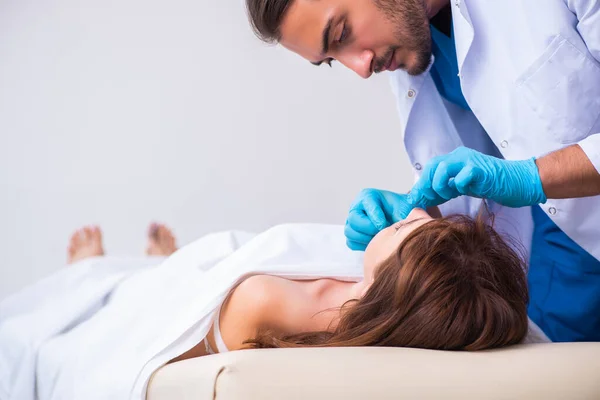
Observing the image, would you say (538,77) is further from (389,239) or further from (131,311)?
(131,311)

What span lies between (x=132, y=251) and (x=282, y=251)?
1.49m

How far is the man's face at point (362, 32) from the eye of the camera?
1589mm

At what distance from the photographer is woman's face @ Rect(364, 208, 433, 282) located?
4.38 ft

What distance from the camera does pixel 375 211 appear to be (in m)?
1.52

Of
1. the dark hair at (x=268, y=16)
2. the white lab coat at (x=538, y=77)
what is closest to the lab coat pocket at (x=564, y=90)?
the white lab coat at (x=538, y=77)

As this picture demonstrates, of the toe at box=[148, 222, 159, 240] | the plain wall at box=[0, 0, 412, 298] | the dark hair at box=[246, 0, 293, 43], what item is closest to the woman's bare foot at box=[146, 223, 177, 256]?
the toe at box=[148, 222, 159, 240]

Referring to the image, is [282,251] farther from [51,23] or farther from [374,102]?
[51,23]

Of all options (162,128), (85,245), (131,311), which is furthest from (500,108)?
(162,128)

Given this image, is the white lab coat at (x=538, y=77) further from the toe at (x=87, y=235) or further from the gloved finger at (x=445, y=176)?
the toe at (x=87, y=235)

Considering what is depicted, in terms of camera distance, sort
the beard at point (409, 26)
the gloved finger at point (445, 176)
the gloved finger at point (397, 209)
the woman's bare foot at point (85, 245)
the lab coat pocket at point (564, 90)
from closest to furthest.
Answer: the gloved finger at point (445, 176), the lab coat pocket at point (564, 90), the gloved finger at point (397, 209), the beard at point (409, 26), the woman's bare foot at point (85, 245)

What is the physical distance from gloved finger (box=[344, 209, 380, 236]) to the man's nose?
36 cm

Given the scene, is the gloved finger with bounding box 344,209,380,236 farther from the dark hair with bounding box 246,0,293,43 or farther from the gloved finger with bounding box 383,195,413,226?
the dark hair with bounding box 246,0,293,43

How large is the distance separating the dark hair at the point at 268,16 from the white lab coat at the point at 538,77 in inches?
16.3

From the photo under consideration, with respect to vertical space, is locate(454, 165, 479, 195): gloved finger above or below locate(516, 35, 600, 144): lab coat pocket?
below
